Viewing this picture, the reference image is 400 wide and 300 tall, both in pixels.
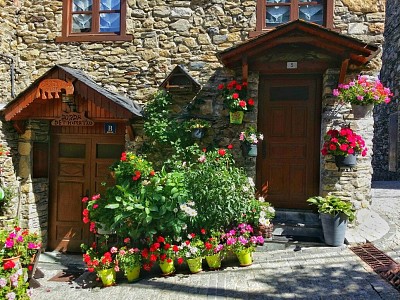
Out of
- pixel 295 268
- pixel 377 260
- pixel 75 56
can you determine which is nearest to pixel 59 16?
pixel 75 56

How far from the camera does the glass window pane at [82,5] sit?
6.54 metres

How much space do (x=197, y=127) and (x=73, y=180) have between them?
310 centimetres

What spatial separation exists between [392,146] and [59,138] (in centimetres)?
1016

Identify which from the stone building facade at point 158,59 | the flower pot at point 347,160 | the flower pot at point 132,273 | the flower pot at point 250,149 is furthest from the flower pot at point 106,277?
the flower pot at point 347,160

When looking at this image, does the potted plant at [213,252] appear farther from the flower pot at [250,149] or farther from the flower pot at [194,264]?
the flower pot at [250,149]

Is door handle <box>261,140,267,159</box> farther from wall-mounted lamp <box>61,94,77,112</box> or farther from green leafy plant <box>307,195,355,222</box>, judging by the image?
wall-mounted lamp <box>61,94,77,112</box>

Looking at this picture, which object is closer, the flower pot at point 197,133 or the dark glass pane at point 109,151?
the flower pot at point 197,133

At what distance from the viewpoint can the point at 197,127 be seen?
558 centimetres

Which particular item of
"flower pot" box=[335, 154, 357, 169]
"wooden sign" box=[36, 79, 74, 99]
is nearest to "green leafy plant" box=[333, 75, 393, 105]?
"flower pot" box=[335, 154, 357, 169]

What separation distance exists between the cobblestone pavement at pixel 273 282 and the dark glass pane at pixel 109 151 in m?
2.41

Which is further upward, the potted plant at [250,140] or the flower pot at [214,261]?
the potted plant at [250,140]

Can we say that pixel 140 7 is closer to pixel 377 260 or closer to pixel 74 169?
pixel 74 169

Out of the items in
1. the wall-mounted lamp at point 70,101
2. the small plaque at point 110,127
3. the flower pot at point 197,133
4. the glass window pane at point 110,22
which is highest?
the glass window pane at point 110,22

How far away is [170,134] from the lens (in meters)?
5.82
